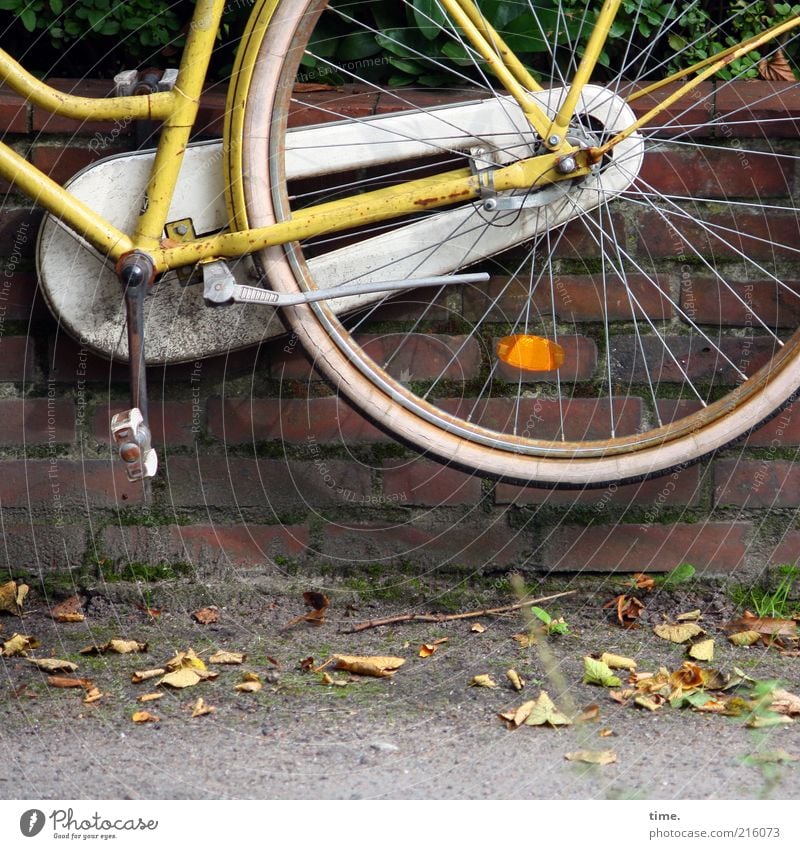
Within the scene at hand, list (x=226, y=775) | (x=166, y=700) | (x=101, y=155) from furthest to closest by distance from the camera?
(x=101, y=155) → (x=166, y=700) → (x=226, y=775)

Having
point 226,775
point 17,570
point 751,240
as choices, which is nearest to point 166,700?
point 226,775

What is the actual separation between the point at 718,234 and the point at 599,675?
63 centimetres

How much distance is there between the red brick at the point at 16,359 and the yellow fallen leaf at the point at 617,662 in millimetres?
883

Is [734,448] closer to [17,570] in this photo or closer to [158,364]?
[158,364]

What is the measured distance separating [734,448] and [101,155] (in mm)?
980

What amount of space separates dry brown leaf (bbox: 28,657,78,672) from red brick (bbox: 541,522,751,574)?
0.68 meters

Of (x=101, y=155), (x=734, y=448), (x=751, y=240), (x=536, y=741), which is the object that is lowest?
(x=536, y=741)

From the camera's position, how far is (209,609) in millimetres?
1467

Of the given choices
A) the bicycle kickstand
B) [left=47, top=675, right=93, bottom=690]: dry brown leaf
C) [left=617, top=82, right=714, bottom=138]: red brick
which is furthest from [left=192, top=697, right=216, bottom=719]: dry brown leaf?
[left=617, top=82, right=714, bottom=138]: red brick

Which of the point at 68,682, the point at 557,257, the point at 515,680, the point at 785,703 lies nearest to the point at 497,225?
the point at 557,257

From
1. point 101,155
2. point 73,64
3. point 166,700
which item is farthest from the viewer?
point 73,64

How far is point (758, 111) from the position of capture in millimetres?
1402

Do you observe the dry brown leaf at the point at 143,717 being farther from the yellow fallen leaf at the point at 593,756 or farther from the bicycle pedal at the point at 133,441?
the yellow fallen leaf at the point at 593,756

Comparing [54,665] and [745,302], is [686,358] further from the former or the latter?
[54,665]
